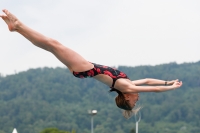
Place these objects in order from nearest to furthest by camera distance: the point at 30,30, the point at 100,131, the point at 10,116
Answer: the point at 30,30
the point at 100,131
the point at 10,116

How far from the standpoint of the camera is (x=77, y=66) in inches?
600

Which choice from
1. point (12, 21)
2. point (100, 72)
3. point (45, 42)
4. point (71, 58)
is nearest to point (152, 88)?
point (100, 72)

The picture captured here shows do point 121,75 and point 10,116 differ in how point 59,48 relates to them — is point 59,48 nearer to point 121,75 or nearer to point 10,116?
point 121,75

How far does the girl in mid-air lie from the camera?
14.9m

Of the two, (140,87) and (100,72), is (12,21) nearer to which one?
(100,72)

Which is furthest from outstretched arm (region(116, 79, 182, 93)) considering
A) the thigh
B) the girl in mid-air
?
the thigh

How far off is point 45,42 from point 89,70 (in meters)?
1.24

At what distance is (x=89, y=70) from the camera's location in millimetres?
15281

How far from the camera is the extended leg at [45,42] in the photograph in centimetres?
1487

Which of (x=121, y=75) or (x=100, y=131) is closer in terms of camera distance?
(x=121, y=75)

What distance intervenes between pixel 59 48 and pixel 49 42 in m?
0.27

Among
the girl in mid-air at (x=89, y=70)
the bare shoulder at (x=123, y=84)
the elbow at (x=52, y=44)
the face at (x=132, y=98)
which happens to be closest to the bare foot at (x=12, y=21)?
the girl in mid-air at (x=89, y=70)

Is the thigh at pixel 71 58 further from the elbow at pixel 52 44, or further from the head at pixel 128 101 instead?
the head at pixel 128 101

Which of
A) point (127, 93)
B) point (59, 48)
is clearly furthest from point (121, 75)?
point (59, 48)
